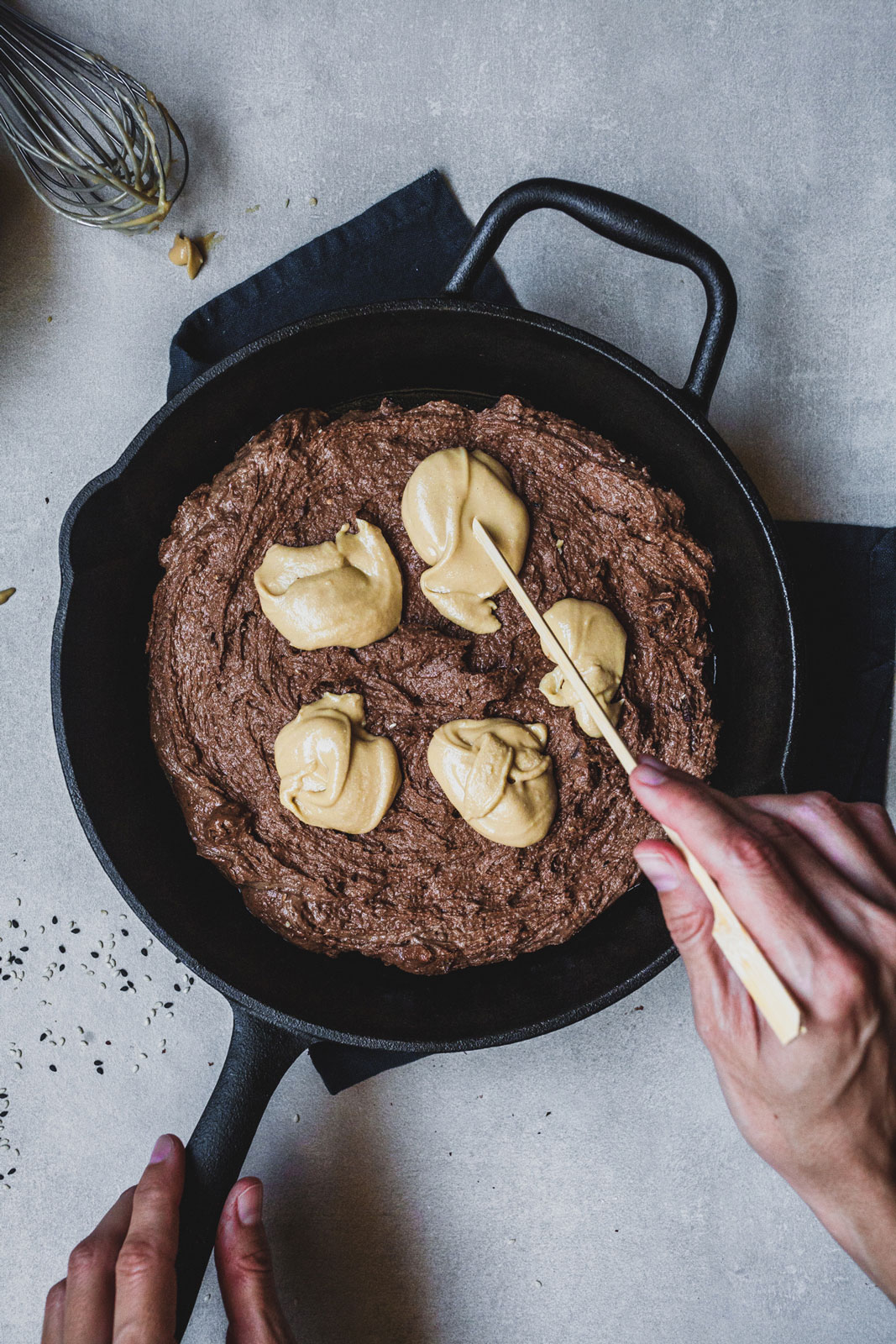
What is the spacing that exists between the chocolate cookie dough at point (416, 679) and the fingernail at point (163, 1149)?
0.59m

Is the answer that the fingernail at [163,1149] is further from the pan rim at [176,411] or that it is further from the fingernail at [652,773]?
the fingernail at [652,773]

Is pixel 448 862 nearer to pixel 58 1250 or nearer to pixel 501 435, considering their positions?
pixel 501 435

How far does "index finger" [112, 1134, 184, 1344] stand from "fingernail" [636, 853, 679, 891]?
4.83ft

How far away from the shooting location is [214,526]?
2.28 m

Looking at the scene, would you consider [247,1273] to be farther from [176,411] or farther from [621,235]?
[621,235]

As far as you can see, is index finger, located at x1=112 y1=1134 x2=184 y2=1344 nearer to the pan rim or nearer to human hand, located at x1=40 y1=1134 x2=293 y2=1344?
human hand, located at x1=40 y1=1134 x2=293 y2=1344

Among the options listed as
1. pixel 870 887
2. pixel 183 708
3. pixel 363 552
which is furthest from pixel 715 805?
pixel 183 708

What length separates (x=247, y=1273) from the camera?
2336 mm

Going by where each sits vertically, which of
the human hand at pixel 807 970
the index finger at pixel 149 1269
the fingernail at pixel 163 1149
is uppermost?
the human hand at pixel 807 970

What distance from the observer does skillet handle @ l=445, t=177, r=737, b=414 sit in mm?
2146

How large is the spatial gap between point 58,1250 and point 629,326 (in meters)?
3.23

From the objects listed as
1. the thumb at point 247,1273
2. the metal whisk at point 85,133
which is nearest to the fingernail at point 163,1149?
the thumb at point 247,1273

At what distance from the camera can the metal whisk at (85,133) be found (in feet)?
8.20

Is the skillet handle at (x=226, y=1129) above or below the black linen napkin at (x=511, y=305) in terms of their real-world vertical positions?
below
